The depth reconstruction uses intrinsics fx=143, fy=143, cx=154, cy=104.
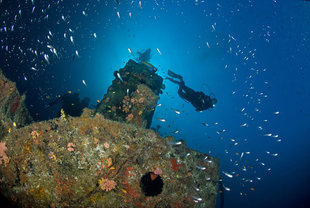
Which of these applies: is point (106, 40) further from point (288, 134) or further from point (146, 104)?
point (288, 134)

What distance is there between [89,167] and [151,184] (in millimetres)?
1949

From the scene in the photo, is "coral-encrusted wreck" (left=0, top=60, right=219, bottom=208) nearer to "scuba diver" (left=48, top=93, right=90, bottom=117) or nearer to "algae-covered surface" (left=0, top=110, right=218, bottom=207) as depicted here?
"algae-covered surface" (left=0, top=110, right=218, bottom=207)

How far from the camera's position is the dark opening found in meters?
4.39

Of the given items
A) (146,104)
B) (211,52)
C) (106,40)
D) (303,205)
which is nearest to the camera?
(146,104)

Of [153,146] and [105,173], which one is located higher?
[153,146]

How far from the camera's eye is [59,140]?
13.0 ft

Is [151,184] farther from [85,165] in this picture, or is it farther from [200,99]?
[200,99]

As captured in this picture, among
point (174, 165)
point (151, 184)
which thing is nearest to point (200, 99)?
point (174, 165)

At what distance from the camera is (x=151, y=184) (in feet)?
14.8

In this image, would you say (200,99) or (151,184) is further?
(200,99)

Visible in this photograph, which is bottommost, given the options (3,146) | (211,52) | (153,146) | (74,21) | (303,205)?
(3,146)

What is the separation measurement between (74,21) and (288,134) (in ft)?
481

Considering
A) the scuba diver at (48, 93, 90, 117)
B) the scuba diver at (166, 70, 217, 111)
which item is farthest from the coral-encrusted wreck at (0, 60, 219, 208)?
the scuba diver at (166, 70, 217, 111)

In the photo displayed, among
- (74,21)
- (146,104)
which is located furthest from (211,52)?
(146,104)
